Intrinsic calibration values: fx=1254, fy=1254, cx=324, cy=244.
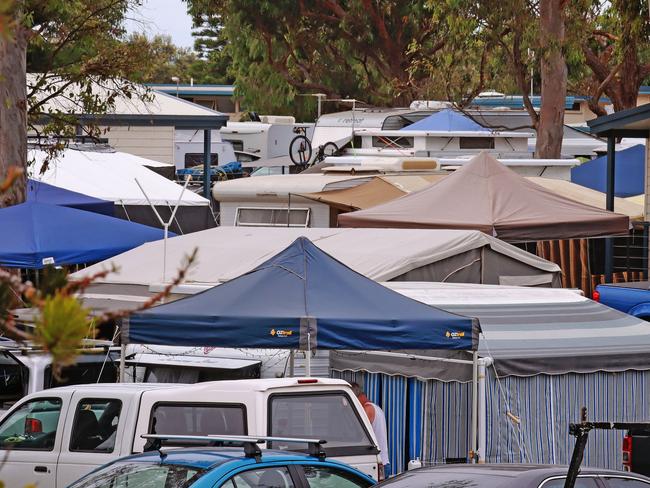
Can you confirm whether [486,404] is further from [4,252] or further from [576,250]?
[576,250]

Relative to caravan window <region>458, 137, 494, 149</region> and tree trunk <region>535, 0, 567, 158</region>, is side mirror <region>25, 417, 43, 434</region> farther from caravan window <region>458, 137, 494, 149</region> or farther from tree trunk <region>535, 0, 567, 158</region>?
caravan window <region>458, 137, 494, 149</region>

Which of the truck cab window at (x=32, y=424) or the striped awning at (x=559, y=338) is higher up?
the striped awning at (x=559, y=338)

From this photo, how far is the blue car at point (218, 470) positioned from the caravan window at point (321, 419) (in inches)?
68.9

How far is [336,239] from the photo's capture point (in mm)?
17359

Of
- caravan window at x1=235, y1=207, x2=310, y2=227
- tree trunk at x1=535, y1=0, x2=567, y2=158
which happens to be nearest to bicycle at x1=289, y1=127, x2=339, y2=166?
tree trunk at x1=535, y1=0, x2=567, y2=158

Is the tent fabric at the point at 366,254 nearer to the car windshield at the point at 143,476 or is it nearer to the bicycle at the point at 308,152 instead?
the car windshield at the point at 143,476

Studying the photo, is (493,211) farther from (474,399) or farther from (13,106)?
(474,399)

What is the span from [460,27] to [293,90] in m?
30.9

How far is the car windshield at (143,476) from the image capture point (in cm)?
736

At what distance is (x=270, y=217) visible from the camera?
25.6 metres

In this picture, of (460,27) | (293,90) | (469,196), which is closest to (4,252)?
(469,196)

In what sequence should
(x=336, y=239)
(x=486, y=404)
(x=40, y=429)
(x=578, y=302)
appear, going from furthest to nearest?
(x=336, y=239)
(x=578, y=302)
(x=486, y=404)
(x=40, y=429)

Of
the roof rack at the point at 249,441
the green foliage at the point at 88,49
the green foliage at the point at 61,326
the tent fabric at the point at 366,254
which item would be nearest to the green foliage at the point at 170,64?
the green foliage at the point at 88,49

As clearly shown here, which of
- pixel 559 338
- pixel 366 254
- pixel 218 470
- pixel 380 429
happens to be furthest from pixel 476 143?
pixel 218 470
